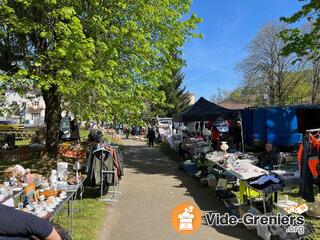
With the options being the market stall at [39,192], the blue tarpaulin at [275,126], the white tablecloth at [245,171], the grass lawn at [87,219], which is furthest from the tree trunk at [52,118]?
the blue tarpaulin at [275,126]

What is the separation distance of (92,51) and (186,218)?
16.4 feet

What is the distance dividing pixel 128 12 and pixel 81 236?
8118 mm

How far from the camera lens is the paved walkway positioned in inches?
278

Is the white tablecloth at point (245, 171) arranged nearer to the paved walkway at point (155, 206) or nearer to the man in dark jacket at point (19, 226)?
the paved walkway at point (155, 206)

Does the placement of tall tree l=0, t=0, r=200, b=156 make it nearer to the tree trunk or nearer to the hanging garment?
the tree trunk

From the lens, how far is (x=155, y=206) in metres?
9.32

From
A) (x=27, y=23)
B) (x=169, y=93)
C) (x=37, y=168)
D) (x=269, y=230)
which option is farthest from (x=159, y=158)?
(x=169, y=93)

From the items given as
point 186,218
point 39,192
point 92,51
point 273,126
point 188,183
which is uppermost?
point 92,51

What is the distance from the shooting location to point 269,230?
6488mm

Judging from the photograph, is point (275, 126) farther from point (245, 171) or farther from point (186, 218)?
point (186, 218)

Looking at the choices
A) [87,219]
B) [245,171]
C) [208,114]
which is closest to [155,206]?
[87,219]

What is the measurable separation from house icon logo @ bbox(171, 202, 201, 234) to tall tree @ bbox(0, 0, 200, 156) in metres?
3.92

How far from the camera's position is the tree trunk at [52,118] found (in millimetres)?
14852

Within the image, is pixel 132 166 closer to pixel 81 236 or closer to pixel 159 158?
pixel 159 158
